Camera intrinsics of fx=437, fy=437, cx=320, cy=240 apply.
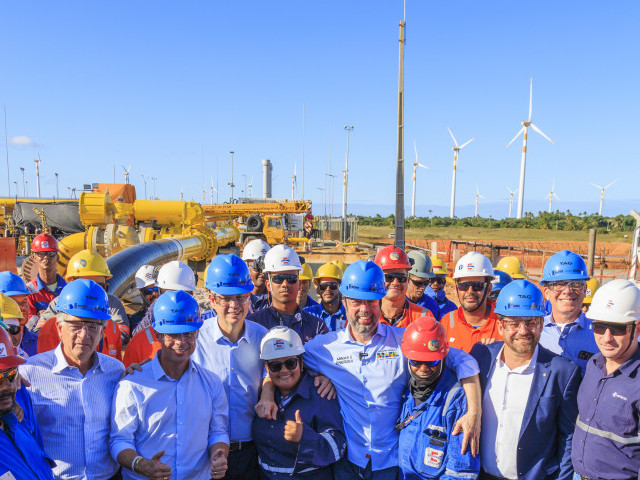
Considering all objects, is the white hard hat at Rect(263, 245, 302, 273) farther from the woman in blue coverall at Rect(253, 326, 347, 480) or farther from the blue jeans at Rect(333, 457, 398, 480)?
the blue jeans at Rect(333, 457, 398, 480)

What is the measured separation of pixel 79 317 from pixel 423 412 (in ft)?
7.41

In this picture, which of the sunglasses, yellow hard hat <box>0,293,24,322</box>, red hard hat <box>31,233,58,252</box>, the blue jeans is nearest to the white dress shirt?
the blue jeans

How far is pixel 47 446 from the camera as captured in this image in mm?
2555

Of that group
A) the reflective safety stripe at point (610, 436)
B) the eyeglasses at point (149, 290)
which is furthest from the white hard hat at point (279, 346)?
the eyeglasses at point (149, 290)

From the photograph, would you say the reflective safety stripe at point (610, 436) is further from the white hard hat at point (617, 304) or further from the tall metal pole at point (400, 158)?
the tall metal pole at point (400, 158)

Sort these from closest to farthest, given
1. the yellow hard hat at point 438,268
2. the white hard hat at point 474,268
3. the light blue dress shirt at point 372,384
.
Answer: the light blue dress shirt at point 372,384, the white hard hat at point 474,268, the yellow hard hat at point 438,268

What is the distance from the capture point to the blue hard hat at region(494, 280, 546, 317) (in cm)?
289

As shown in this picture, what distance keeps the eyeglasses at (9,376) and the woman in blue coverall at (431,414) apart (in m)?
2.15

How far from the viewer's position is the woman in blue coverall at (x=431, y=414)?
273 cm

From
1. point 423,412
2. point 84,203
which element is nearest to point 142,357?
point 423,412

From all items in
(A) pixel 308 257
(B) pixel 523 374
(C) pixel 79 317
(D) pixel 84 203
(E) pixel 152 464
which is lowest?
(A) pixel 308 257

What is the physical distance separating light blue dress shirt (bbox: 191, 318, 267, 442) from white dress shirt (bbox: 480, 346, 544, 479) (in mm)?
1587

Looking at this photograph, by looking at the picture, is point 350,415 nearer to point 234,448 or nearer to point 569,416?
point 234,448

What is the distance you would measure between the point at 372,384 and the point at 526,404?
3.22 ft
